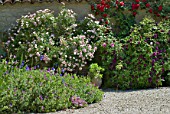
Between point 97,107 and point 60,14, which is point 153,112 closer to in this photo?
point 97,107

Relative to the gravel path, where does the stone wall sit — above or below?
above

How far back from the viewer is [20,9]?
8867 millimetres

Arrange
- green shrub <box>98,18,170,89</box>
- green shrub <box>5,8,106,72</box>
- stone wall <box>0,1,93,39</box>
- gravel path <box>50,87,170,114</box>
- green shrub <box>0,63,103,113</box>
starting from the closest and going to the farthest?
1. green shrub <box>0,63,103,113</box>
2. gravel path <box>50,87,170,114</box>
3. green shrub <box>5,8,106,72</box>
4. green shrub <box>98,18,170,89</box>
5. stone wall <box>0,1,93,39</box>

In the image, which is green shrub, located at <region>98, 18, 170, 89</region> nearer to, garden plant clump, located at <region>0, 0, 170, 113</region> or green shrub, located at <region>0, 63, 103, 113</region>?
garden plant clump, located at <region>0, 0, 170, 113</region>

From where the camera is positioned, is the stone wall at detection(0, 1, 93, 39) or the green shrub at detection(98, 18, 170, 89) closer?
the green shrub at detection(98, 18, 170, 89)

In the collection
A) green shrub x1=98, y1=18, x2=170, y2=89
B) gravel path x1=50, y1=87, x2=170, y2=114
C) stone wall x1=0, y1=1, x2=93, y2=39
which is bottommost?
gravel path x1=50, y1=87, x2=170, y2=114

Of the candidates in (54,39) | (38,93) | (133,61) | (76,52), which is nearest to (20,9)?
(54,39)

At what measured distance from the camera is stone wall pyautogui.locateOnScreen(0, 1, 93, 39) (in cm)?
877

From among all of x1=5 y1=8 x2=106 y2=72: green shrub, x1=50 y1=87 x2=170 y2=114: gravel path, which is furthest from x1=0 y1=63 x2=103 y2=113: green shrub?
x1=5 y1=8 x2=106 y2=72: green shrub

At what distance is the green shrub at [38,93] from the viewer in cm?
563

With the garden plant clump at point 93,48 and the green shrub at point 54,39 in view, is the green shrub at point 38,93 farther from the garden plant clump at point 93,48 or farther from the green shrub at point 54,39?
the green shrub at point 54,39

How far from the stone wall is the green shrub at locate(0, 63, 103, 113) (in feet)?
8.25

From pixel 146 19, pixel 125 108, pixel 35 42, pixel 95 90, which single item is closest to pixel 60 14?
pixel 35 42

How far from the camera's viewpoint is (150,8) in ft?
31.2
